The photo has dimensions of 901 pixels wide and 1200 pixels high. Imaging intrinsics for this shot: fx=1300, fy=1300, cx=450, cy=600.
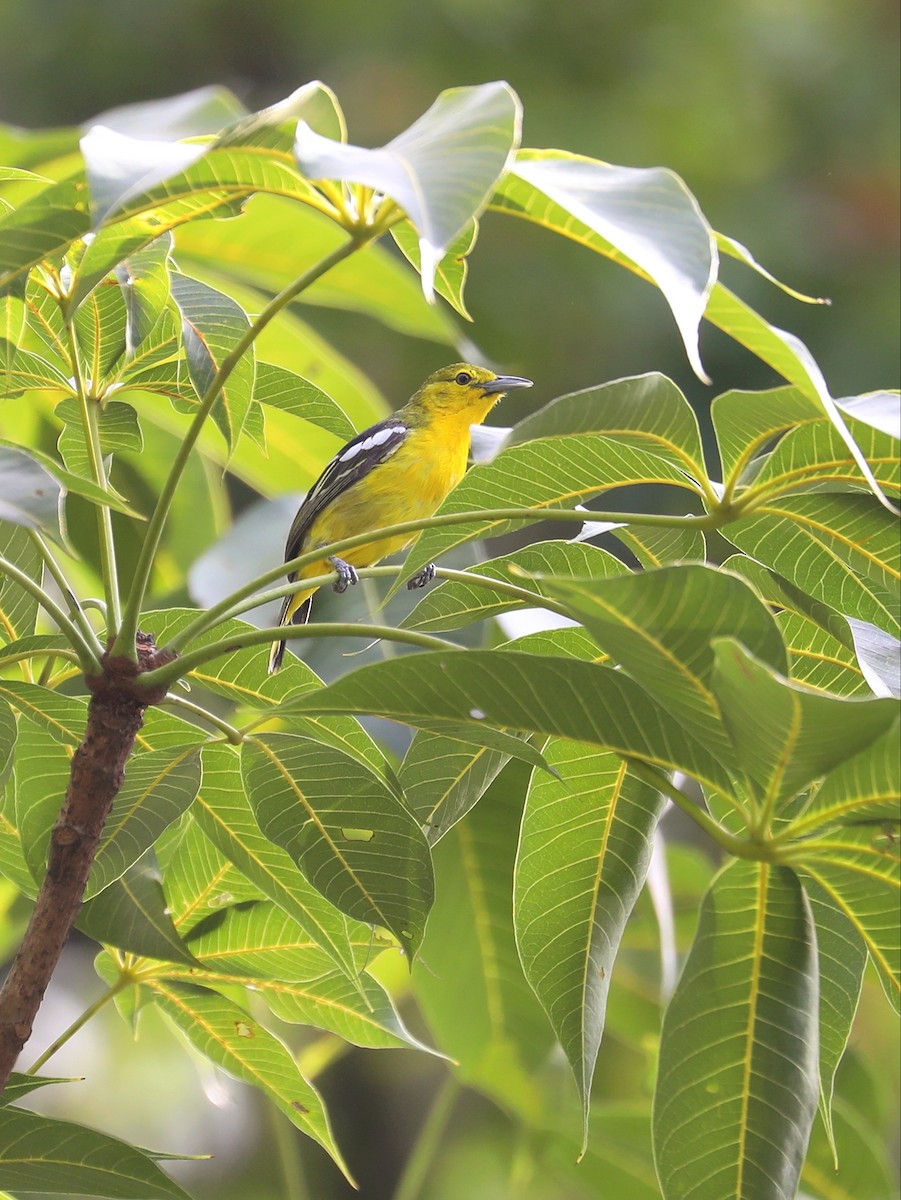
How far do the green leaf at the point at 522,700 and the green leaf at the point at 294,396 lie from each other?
567 millimetres

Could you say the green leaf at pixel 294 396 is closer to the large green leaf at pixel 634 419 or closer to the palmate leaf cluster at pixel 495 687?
the palmate leaf cluster at pixel 495 687

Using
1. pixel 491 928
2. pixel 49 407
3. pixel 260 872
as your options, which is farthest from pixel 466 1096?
pixel 260 872

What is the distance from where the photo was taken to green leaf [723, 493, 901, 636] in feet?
4.04

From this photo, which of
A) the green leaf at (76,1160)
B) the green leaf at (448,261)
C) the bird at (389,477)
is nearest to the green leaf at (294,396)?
the green leaf at (448,261)

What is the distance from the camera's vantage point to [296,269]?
2.49 metres

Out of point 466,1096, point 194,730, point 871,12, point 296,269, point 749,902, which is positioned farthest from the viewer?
point 871,12

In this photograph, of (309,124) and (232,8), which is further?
(232,8)

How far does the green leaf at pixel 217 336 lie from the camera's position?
1.39 m

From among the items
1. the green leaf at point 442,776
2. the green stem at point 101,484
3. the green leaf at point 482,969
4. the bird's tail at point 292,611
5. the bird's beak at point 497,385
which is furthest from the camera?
the bird's beak at point 497,385

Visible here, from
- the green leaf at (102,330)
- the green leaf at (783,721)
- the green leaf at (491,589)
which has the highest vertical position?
the green leaf at (102,330)

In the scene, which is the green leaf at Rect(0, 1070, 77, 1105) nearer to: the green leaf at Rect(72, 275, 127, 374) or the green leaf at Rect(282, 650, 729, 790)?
the green leaf at Rect(282, 650, 729, 790)

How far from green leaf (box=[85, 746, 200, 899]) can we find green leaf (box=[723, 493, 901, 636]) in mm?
610

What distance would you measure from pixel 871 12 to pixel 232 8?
4490mm

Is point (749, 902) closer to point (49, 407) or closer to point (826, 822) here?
point (826, 822)
